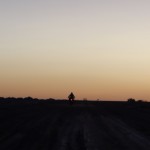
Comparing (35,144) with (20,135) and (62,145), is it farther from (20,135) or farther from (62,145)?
(20,135)

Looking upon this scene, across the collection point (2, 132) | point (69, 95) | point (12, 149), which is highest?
point (69, 95)

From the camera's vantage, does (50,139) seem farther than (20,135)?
No

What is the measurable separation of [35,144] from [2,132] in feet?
18.4

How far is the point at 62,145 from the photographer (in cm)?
1897

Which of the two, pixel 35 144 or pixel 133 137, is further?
pixel 133 137

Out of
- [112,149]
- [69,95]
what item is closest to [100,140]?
[112,149]

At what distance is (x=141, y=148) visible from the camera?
18.8m

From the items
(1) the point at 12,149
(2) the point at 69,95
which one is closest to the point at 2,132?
(1) the point at 12,149

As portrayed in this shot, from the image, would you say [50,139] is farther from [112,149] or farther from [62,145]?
[112,149]

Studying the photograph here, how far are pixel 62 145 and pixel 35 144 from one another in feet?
3.81

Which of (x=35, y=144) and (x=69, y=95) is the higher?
(x=69, y=95)

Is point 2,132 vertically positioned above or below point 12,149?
A: above

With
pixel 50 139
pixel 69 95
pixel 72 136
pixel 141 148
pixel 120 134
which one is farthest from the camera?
pixel 69 95

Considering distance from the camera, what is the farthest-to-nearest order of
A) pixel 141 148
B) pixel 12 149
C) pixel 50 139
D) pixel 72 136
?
pixel 72 136 → pixel 50 139 → pixel 141 148 → pixel 12 149
